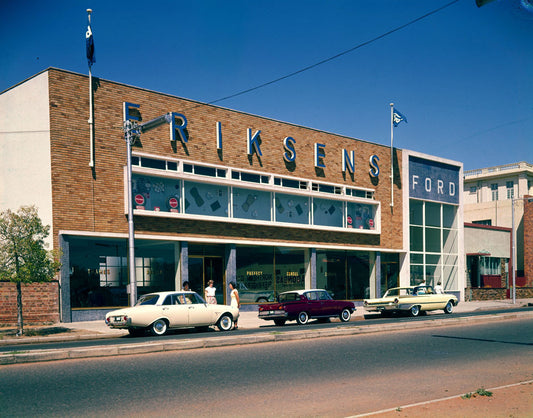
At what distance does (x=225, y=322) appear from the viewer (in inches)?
721

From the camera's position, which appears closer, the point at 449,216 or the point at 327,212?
the point at 327,212

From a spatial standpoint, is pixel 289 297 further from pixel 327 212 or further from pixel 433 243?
pixel 433 243

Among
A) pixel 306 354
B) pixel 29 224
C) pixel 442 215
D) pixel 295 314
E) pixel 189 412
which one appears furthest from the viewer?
pixel 442 215

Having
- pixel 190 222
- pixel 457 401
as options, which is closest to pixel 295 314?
pixel 190 222

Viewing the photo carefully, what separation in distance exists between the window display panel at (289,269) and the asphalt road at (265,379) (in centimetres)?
1581

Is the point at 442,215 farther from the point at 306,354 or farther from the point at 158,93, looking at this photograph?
the point at 306,354

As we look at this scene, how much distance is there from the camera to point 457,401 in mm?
7406

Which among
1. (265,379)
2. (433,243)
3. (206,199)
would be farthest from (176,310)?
(433,243)

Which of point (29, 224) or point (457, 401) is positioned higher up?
point (29, 224)

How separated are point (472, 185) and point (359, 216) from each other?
172ft

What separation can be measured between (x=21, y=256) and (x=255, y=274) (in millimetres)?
12899

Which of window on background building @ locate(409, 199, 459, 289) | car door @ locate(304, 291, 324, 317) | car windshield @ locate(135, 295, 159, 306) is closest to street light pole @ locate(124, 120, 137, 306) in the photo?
car windshield @ locate(135, 295, 159, 306)

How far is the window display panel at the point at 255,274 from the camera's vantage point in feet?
91.6

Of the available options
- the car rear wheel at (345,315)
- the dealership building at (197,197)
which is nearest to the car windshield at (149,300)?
the dealership building at (197,197)
